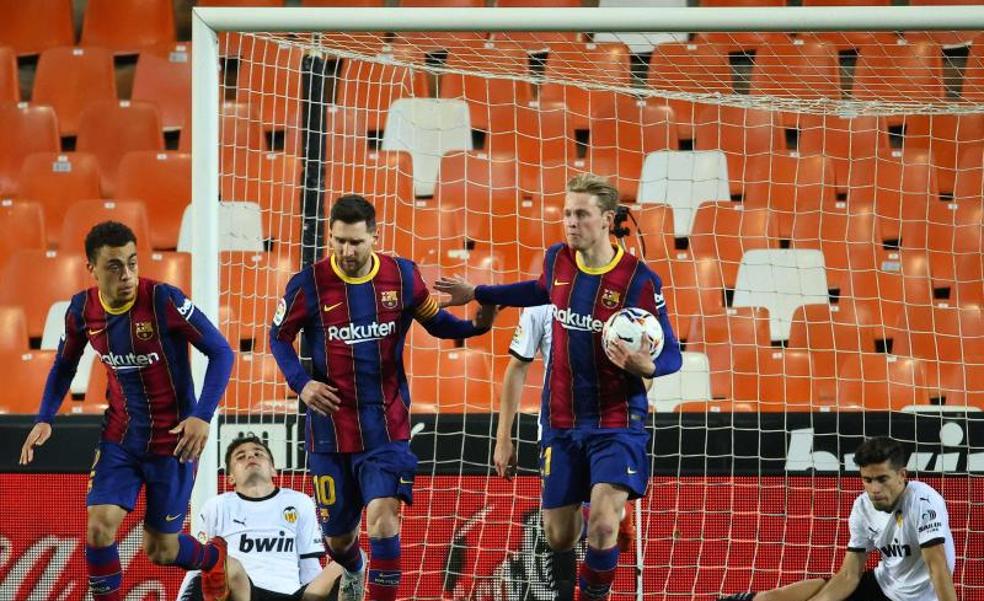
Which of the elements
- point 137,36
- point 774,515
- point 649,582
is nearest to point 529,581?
point 649,582

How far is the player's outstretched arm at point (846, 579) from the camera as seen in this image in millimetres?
6277

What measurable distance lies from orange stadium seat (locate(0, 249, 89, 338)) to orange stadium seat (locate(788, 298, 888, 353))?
4.31 meters

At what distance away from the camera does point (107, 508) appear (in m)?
5.39

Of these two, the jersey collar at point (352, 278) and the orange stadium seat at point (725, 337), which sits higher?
the jersey collar at point (352, 278)

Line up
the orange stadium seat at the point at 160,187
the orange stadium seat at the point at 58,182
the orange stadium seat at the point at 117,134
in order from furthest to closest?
the orange stadium seat at the point at 117,134 → the orange stadium seat at the point at 58,182 → the orange stadium seat at the point at 160,187

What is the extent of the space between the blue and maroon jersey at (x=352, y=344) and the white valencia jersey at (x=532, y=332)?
674mm

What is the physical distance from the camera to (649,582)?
6.57m

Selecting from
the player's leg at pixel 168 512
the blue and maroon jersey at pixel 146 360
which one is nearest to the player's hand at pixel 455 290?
the blue and maroon jersey at pixel 146 360

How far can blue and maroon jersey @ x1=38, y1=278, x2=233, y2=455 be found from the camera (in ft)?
17.7

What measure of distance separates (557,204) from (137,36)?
144 inches

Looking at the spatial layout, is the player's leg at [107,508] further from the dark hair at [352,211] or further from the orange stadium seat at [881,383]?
the orange stadium seat at [881,383]

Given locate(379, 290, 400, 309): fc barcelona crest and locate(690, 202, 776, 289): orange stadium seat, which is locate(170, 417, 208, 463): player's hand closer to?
locate(379, 290, 400, 309): fc barcelona crest

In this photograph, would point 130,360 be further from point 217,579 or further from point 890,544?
point 890,544

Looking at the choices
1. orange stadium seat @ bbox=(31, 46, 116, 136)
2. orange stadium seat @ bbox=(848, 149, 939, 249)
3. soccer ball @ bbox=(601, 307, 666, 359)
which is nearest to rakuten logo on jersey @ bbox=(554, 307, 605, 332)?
soccer ball @ bbox=(601, 307, 666, 359)
